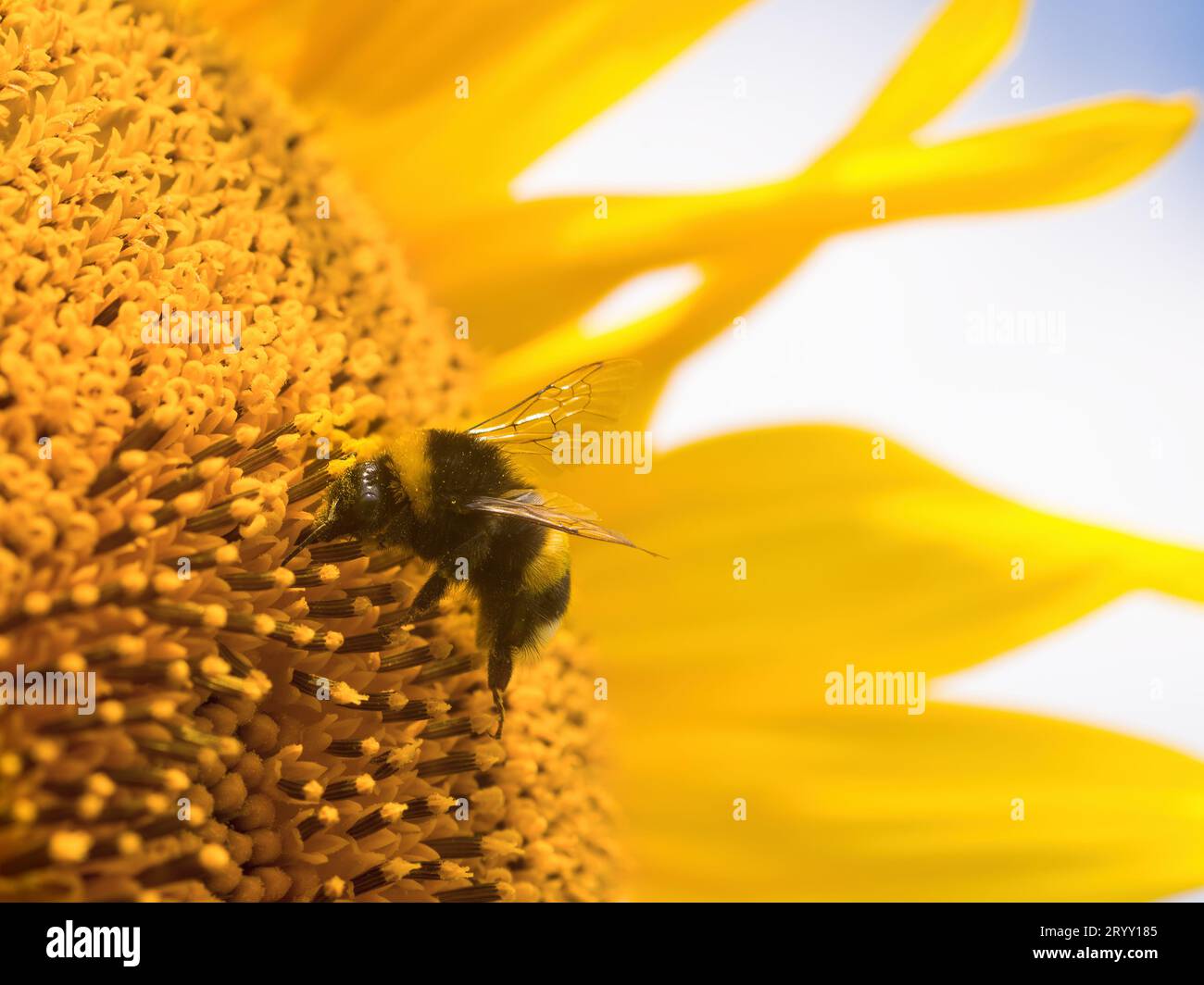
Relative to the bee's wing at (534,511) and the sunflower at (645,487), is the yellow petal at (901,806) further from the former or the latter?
the bee's wing at (534,511)

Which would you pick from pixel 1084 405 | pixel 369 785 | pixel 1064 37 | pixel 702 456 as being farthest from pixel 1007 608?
pixel 369 785

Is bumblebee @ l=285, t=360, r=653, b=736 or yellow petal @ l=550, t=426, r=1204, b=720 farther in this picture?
yellow petal @ l=550, t=426, r=1204, b=720

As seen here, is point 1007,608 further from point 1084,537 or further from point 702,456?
point 702,456

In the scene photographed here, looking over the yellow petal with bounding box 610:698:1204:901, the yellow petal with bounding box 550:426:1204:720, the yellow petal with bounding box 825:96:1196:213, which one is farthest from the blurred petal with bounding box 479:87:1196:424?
the yellow petal with bounding box 610:698:1204:901

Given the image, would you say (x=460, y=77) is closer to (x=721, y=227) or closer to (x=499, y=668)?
(x=721, y=227)

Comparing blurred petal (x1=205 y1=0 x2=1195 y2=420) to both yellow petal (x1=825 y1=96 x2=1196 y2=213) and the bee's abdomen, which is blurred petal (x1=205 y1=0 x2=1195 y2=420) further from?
the bee's abdomen
